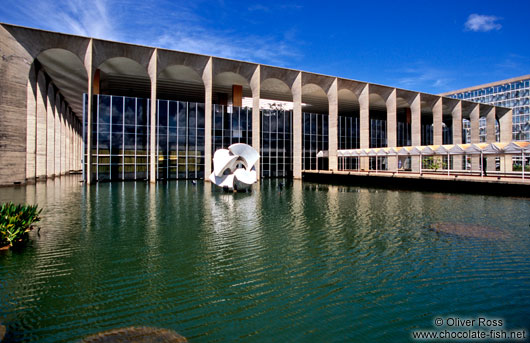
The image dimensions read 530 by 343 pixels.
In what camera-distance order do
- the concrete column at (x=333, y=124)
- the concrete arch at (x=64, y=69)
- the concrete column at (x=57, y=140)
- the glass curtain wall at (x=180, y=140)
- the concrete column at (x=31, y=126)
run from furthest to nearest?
the concrete column at (x=333, y=124) < the concrete column at (x=57, y=140) < the glass curtain wall at (x=180, y=140) < the concrete arch at (x=64, y=69) < the concrete column at (x=31, y=126)

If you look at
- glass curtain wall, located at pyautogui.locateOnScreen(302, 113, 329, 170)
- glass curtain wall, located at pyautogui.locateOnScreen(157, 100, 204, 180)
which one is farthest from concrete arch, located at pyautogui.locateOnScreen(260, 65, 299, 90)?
glass curtain wall, located at pyautogui.locateOnScreen(157, 100, 204, 180)

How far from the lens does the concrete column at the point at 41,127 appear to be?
1321 inches

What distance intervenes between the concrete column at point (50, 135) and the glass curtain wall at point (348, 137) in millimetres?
39270

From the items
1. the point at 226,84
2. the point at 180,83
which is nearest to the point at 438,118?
the point at 226,84

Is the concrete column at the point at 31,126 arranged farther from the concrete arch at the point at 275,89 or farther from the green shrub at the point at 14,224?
the green shrub at the point at 14,224

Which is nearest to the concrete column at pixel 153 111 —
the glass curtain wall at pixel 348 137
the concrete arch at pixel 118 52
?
the concrete arch at pixel 118 52

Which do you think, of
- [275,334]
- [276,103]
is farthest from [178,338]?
[276,103]

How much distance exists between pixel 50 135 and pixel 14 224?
36.2 m

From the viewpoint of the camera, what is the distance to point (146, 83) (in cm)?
3969

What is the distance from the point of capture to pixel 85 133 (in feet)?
102

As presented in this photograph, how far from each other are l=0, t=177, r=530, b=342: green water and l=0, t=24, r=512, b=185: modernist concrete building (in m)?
22.5

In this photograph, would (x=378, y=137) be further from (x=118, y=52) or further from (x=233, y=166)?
(x=118, y=52)

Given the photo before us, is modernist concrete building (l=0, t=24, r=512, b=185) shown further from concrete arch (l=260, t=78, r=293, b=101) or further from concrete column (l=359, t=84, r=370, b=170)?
concrete arch (l=260, t=78, r=293, b=101)

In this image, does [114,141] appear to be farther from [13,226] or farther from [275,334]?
[275,334]
